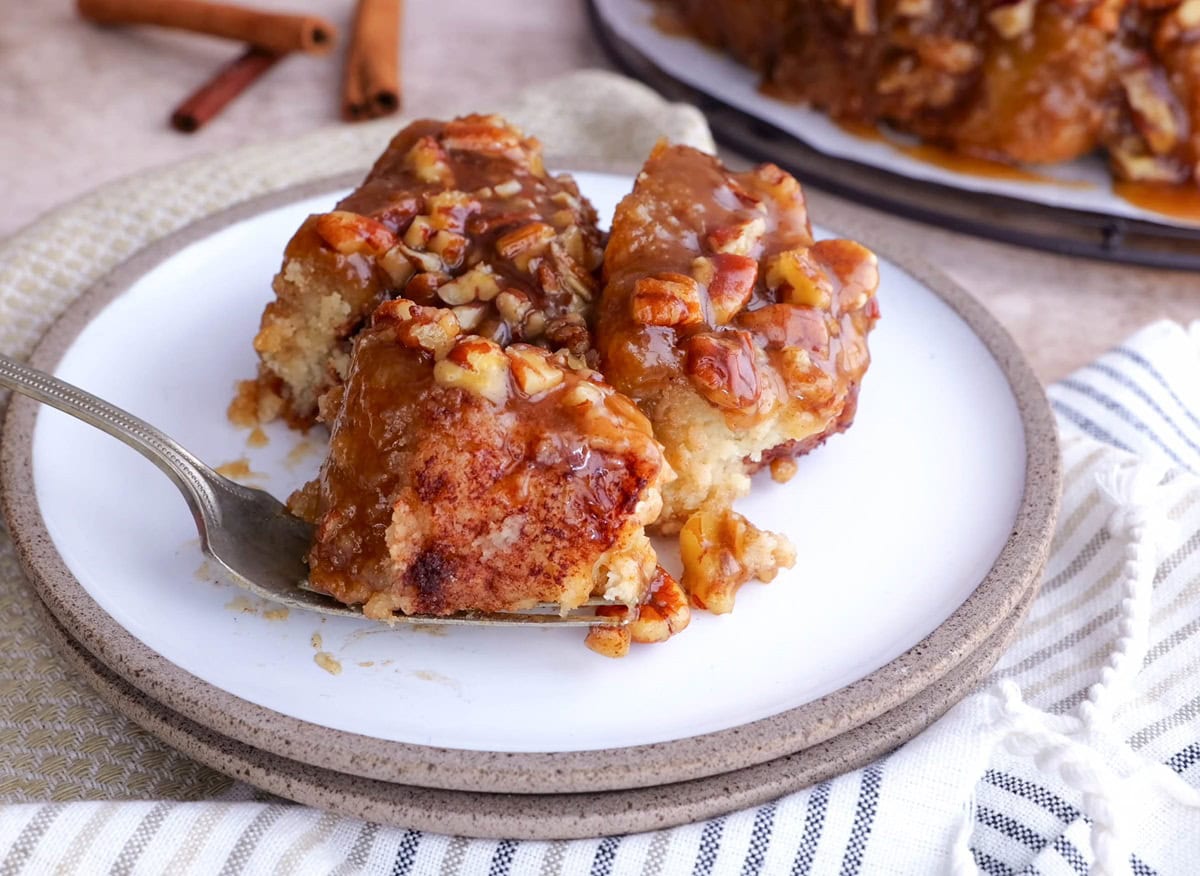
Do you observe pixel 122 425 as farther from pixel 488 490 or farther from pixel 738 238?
pixel 738 238

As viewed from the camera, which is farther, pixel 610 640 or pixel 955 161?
pixel 955 161

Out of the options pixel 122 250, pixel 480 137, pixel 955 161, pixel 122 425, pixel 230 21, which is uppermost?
pixel 480 137

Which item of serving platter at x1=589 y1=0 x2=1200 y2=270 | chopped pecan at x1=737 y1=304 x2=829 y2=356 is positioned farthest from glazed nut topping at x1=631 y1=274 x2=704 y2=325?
serving platter at x1=589 y1=0 x2=1200 y2=270

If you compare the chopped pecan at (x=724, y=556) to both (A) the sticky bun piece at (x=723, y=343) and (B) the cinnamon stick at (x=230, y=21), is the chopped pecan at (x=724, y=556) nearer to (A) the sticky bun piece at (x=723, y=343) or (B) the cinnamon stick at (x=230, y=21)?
(A) the sticky bun piece at (x=723, y=343)

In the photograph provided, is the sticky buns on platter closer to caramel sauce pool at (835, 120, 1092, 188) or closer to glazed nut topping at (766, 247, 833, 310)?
glazed nut topping at (766, 247, 833, 310)

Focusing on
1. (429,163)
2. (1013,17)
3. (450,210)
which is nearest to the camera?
(450,210)

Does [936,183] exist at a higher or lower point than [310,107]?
higher

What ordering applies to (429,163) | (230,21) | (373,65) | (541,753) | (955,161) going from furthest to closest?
1. (230,21)
2. (373,65)
3. (955,161)
4. (429,163)
5. (541,753)

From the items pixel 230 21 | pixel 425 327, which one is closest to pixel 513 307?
pixel 425 327

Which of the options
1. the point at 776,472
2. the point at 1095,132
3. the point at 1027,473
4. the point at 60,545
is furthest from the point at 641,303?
the point at 1095,132
